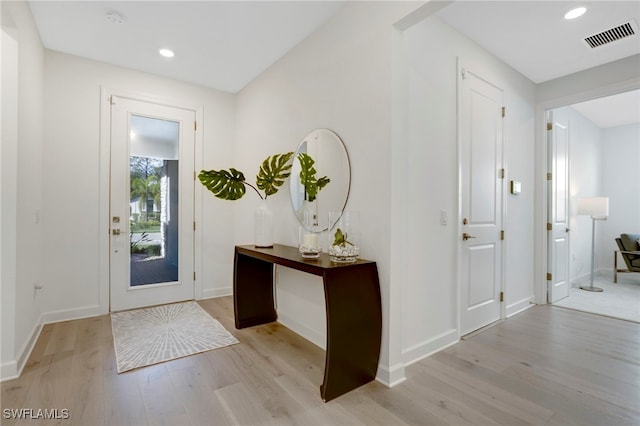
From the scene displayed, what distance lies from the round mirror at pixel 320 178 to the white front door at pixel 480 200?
1154mm

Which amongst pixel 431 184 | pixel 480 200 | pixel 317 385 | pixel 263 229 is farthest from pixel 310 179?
pixel 480 200

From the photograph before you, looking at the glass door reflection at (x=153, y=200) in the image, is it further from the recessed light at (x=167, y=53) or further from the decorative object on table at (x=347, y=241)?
the decorative object on table at (x=347, y=241)

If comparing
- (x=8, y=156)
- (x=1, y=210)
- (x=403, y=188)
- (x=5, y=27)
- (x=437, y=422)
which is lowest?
(x=437, y=422)

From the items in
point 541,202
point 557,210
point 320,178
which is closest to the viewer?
point 320,178

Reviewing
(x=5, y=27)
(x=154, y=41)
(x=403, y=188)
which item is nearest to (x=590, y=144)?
(x=403, y=188)

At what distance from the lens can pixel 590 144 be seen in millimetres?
5531

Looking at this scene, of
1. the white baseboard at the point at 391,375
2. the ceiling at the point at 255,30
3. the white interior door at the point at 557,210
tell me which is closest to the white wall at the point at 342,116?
the white baseboard at the point at 391,375

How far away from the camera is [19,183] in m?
2.22

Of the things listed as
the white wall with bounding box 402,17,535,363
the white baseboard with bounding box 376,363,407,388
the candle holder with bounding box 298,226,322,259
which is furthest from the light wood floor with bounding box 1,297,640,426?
the candle holder with bounding box 298,226,322,259

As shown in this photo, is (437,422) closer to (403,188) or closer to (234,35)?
(403,188)

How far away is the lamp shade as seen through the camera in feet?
15.2

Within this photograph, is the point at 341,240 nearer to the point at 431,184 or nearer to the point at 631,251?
the point at 431,184

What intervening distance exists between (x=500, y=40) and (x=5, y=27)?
3.94m

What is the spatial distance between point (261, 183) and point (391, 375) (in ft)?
6.66
